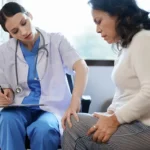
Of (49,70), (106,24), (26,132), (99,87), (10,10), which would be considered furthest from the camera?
(99,87)

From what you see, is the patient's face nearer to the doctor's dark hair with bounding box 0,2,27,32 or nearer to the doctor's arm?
the doctor's dark hair with bounding box 0,2,27,32

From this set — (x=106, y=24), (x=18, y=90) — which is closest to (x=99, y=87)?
(x=18, y=90)

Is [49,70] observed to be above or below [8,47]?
below

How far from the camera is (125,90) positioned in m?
1.21

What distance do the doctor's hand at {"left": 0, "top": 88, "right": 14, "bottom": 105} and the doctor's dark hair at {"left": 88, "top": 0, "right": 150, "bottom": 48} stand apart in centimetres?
73

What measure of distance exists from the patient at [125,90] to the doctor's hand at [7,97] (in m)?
0.47

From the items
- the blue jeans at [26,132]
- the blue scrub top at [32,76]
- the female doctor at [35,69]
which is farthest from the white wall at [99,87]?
the blue jeans at [26,132]

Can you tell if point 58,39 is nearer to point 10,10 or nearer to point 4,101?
point 10,10

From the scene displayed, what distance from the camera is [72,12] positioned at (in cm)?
208

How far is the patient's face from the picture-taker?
120 cm

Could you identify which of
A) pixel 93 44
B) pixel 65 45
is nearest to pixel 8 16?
pixel 65 45

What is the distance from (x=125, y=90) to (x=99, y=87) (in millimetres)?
998

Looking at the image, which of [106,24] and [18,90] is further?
[18,90]

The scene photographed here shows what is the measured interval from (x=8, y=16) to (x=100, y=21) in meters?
0.57
